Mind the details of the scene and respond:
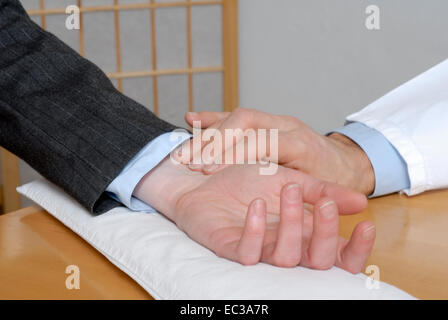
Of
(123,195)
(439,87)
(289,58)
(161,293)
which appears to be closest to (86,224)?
(123,195)

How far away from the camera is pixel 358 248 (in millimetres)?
506

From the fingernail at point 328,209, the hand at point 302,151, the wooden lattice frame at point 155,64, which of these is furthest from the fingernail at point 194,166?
the wooden lattice frame at point 155,64

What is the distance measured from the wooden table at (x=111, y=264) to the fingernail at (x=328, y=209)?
10cm

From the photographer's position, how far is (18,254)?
59cm

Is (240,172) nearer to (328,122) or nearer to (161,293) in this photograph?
(161,293)

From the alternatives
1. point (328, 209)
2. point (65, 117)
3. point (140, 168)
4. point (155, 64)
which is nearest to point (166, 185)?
point (140, 168)

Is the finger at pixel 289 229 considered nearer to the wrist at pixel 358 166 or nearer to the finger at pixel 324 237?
the finger at pixel 324 237

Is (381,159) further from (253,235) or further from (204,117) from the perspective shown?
(253,235)

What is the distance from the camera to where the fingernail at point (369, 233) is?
0.49 metres

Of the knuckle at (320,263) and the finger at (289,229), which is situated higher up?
the finger at (289,229)

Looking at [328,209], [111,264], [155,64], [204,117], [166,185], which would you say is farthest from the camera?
[155,64]

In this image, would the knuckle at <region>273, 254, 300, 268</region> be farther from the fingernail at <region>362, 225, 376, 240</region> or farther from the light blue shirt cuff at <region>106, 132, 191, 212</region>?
the light blue shirt cuff at <region>106, 132, 191, 212</region>

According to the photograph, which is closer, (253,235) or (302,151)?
(253,235)

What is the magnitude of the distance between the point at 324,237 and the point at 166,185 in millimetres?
236
